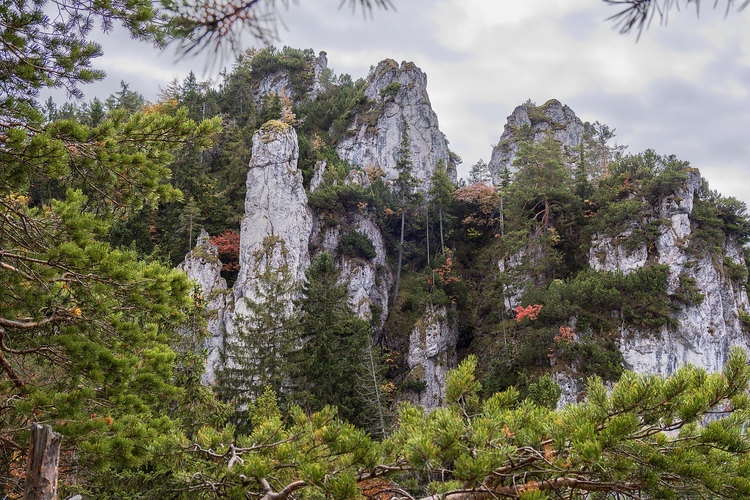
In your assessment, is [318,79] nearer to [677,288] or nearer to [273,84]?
[273,84]

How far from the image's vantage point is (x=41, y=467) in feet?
8.09

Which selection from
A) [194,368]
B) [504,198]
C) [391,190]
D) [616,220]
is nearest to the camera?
[194,368]

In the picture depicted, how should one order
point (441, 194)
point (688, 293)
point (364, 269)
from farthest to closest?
point (441, 194), point (364, 269), point (688, 293)

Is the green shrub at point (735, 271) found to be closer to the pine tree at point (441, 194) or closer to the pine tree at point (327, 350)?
the pine tree at point (441, 194)

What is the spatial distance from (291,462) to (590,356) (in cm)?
1412

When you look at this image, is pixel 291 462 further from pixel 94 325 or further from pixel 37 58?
pixel 37 58

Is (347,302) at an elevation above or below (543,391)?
above

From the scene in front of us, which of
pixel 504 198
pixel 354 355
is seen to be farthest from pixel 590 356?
pixel 504 198

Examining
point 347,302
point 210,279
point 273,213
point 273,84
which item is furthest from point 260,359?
→ point 273,84

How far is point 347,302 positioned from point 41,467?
15.2m

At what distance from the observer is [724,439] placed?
218 centimetres

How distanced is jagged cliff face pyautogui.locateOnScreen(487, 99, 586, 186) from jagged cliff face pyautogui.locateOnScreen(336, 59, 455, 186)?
476 centimetres

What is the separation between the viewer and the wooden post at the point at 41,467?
244cm

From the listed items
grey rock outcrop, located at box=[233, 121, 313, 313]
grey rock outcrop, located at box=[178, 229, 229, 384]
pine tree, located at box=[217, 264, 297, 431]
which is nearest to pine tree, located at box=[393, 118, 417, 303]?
grey rock outcrop, located at box=[233, 121, 313, 313]
